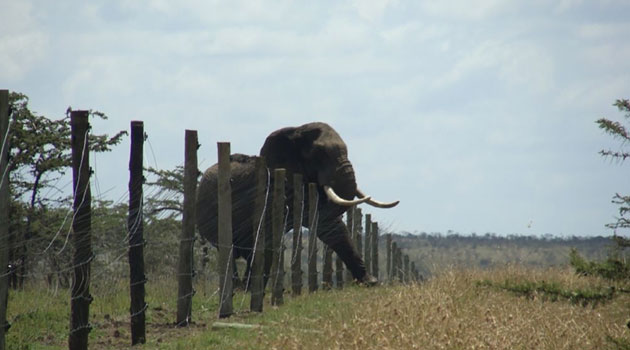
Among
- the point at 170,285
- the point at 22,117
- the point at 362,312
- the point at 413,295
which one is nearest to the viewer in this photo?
the point at 362,312

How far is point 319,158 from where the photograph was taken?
70.1ft

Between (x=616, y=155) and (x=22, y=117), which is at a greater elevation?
(x=22, y=117)

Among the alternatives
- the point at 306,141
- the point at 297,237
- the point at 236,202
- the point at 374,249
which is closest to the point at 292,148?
the point at 306,141

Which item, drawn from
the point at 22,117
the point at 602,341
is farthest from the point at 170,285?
the point at 22,117

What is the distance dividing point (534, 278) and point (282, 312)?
477 centimetres

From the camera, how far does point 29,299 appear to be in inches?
552

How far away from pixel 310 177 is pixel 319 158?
1.82 ft

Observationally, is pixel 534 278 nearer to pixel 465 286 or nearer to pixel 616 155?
pixel 465 286

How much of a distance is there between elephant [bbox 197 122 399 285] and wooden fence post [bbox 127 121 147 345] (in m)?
8.02

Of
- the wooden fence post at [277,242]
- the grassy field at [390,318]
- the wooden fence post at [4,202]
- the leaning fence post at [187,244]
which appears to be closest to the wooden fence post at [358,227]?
the grassy field at [390,318]

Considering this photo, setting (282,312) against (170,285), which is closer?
(282,312)

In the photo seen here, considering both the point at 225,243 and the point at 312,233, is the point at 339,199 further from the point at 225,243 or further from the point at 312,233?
the point at 225,243

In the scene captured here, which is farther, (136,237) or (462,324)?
(136,237)

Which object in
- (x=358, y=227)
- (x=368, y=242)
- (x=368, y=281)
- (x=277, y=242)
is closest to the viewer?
(x=277, y=242)
